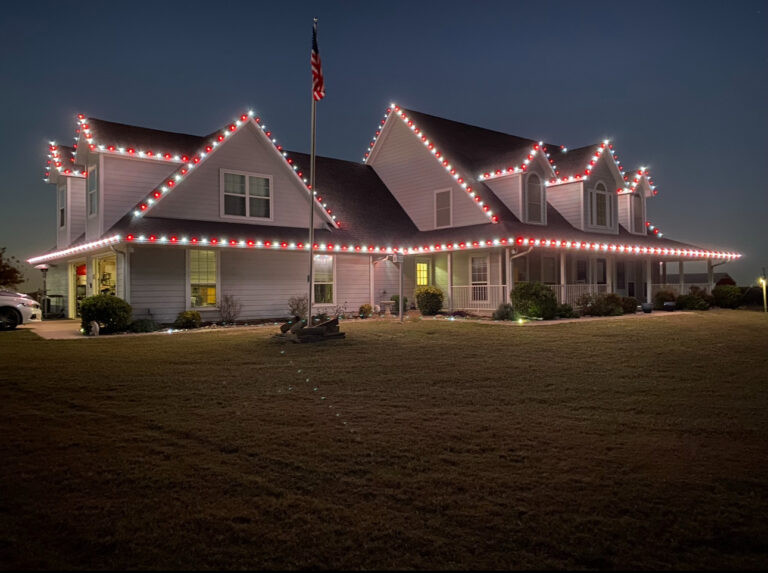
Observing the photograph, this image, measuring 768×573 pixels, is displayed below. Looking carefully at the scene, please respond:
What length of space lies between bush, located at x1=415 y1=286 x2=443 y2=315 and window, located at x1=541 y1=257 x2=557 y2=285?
4.92m

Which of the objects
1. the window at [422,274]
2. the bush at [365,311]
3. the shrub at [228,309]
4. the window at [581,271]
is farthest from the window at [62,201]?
the window at [581,271]

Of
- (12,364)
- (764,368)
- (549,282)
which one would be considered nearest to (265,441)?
(12,364)

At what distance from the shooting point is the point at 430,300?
854 inches

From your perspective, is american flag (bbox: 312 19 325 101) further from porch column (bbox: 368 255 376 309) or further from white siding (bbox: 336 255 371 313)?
porch column (bbox: 368 255 376 309)

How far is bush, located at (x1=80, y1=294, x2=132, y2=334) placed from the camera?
15.5 m

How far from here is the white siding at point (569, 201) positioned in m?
24.0

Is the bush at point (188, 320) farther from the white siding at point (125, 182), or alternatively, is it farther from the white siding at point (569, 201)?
the white siding at point (569, 201)

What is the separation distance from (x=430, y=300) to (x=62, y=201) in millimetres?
14792

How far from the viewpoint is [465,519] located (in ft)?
12.4

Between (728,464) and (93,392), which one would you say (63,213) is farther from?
(728,464)

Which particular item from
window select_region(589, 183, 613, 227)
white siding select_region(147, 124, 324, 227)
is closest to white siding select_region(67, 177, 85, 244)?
white siding select_region(147, 124, 324, 227)

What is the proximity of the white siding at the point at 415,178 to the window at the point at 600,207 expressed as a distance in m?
5.70

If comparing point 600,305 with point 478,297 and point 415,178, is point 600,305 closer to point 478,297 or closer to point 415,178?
point 478,297

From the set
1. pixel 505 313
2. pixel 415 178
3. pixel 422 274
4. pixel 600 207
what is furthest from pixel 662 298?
pixel 415 178
